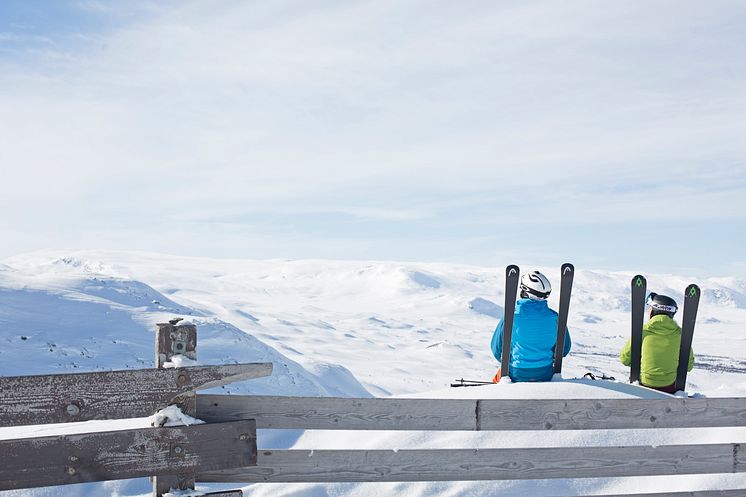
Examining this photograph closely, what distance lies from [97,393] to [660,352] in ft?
20.1

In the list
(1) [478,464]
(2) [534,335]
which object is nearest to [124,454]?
(1) [478,464]

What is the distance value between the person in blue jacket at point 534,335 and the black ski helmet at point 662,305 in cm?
109

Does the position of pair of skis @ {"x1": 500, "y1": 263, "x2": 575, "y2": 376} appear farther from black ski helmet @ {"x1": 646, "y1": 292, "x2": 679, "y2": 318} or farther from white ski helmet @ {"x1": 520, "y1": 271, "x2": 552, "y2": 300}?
black ski helmet @ {"x1": 646, "y1": 292, "x2": 679, "y2": 318}

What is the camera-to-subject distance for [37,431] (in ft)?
26.8

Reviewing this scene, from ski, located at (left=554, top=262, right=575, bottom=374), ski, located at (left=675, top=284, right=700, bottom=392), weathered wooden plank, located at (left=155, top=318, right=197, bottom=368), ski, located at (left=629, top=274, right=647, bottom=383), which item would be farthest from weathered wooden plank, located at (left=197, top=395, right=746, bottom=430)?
ski, located at (left=554, top=262, right=575, bottom=374)

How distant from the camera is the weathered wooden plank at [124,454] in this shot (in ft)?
14.1

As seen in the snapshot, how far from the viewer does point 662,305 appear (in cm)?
848

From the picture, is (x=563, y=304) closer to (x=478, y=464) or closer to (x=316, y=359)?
(x=478, y=464)

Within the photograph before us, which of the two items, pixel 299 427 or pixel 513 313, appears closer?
pixel 299 427

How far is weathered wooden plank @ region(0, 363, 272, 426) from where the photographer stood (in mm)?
4340

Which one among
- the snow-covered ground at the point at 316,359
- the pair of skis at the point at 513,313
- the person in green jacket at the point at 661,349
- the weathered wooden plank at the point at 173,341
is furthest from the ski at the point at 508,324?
the weathered wooden plank at the point at 173,341

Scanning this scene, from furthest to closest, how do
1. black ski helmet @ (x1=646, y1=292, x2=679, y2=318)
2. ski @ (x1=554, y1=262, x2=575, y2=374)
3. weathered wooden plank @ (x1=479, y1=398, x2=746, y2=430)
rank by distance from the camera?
ski @ (x1=554, y1=262, x2=575, y2=374), black ski helmet @ (x1=646, y1=292, x2=679, y2=318), weathered wooden plank @ (x1=479, y1=398, x2=746, y2=430)

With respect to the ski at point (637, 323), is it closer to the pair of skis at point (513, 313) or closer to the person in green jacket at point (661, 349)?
the person in green jacket at point (661, 349)

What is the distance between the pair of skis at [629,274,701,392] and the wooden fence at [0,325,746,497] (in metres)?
2.49
